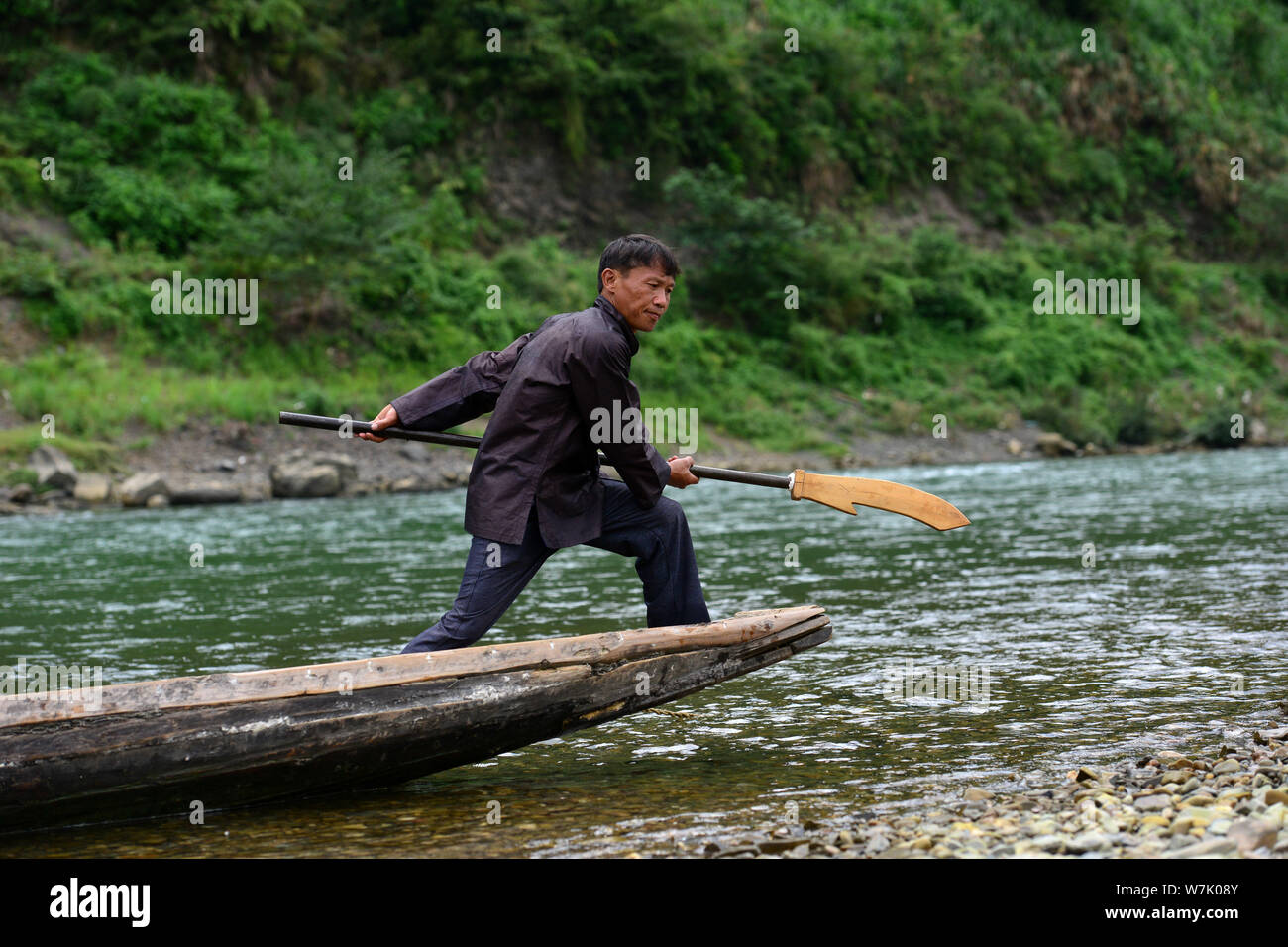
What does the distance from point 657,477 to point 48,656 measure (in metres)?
4.79

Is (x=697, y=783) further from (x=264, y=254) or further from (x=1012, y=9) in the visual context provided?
(x=1012, y=9)

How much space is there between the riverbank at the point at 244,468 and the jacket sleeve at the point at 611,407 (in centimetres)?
1348

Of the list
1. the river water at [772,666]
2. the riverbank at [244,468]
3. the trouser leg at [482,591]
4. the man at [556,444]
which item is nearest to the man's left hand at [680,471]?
the man at [556,444]

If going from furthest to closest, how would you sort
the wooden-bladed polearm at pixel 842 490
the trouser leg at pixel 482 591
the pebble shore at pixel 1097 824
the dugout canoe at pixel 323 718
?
1. the wooden-bladed polearm at pixel 842 490
2. the trouser leg at pixel 482 591
3. the dugout canoe at pixel 323 718
4. the pebble shore at pixel 1097 824

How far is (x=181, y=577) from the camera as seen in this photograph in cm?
1128

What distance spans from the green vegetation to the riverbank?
2.34ft

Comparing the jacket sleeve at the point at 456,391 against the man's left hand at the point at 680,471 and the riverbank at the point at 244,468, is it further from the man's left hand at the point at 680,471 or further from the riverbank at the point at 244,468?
the riverbank at the point at 244,468

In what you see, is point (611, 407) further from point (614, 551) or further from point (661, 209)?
point (661, 209)

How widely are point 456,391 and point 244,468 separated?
1691cm

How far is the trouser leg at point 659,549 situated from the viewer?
498cm

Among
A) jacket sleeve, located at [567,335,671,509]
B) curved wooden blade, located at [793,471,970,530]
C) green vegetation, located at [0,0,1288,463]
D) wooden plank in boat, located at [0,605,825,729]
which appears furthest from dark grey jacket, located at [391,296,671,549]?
green vegetation, located at [0,0,1288,463]

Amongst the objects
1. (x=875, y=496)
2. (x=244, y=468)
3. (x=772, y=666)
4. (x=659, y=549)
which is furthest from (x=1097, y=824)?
(x=244, y=468)

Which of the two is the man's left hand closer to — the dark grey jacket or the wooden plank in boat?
the dark grey jacket

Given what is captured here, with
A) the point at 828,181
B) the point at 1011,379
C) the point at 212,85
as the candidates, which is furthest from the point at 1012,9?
the point at 212,85
